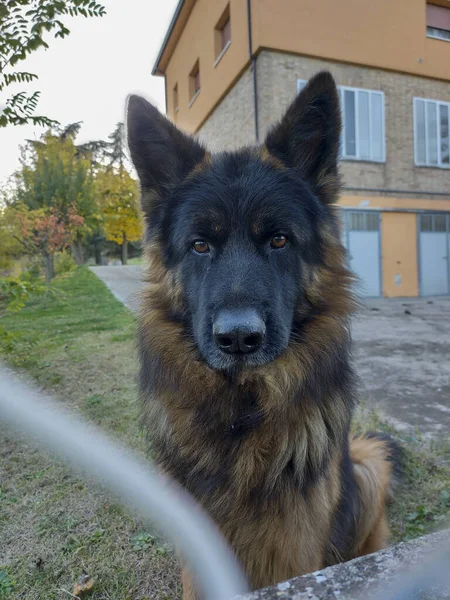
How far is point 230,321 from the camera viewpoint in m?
1.68

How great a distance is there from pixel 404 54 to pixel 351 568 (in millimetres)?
15415

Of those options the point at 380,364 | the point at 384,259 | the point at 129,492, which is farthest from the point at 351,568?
the point at 384,259

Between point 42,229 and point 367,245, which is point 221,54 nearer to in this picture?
point 367,245

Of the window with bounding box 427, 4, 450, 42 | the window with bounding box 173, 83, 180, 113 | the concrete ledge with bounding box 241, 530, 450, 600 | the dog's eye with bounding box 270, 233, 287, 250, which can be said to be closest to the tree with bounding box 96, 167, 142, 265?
the window with bounding box 173, 83, 180, 113

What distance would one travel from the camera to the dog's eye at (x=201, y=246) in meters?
2.11

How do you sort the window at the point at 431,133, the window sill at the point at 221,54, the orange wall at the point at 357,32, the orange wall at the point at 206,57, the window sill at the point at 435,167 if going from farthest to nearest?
1. the window sill at the point at 435,167
2. the window at the point at 431,133
3. the window sill at the point at 221,54
4. the orange wall at the point at 206,57
5. the orange wall at the point at 357,32

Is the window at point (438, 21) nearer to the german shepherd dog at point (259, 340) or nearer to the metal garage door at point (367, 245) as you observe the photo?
the metal garage door at point (367, 245)

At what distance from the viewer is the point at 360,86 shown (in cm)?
1251

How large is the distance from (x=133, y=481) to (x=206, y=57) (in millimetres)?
15271

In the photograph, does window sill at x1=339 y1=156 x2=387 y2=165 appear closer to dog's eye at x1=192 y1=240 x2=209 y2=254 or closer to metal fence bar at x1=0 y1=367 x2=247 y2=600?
metal fence bar at x1=0 y1=367 x2=247 y2=600

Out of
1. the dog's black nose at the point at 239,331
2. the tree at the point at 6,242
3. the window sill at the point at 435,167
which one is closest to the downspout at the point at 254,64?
the window sill at the point at 435,167

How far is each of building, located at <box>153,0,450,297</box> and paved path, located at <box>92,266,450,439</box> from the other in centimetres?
465

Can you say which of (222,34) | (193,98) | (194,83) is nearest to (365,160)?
(222,34)

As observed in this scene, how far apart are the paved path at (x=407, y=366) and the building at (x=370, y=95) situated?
4.65 meters
